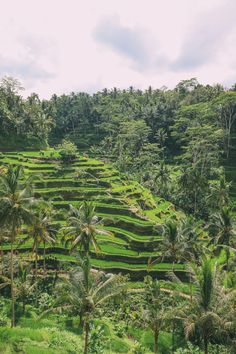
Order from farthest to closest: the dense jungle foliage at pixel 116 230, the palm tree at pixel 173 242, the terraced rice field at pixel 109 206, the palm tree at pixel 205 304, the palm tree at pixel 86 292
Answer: the terraced rice field at pixel 109 206, the palm tree at pixel 173 242, the dense jungle foliage at pixel 116 230, the palm tree at pixel 205 304, the palm tree at pixel 86 292

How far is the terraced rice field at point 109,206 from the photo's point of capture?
135 feet

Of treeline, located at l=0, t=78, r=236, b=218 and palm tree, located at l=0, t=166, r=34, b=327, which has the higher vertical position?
treeline, located at l=0, t=78, r=236, b=218

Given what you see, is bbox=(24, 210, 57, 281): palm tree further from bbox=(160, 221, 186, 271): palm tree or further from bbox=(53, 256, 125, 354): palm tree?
bbox=(53, 256, 125, 354): palm tree

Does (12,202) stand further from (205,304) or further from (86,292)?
(205,304)

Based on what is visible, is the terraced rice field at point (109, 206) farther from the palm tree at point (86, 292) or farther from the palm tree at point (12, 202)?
the palm tree at point (86, 292)

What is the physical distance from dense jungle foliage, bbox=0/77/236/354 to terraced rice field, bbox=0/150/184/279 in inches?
6.4

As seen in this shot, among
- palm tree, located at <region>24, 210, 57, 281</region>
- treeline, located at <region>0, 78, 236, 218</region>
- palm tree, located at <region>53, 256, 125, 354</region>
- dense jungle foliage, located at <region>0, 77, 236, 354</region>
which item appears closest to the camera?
palm tree, located at <region>53, 256, 125, 354</region>

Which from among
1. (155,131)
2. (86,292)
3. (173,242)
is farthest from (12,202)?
(155,131)

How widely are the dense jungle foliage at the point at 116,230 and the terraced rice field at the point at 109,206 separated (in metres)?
0.16

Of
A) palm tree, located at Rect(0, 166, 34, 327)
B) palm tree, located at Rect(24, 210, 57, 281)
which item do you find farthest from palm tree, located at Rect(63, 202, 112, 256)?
palm tree, located at Rect(0, 166, 34, 327)

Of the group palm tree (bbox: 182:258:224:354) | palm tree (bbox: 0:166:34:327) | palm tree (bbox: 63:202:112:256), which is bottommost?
palm tree (bbox: 182:258:224:354)

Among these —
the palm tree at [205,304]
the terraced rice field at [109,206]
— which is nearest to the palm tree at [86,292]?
the palm tree at [205,304]

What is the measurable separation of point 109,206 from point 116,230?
199 inches

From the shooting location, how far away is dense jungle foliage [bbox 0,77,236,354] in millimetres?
21891
